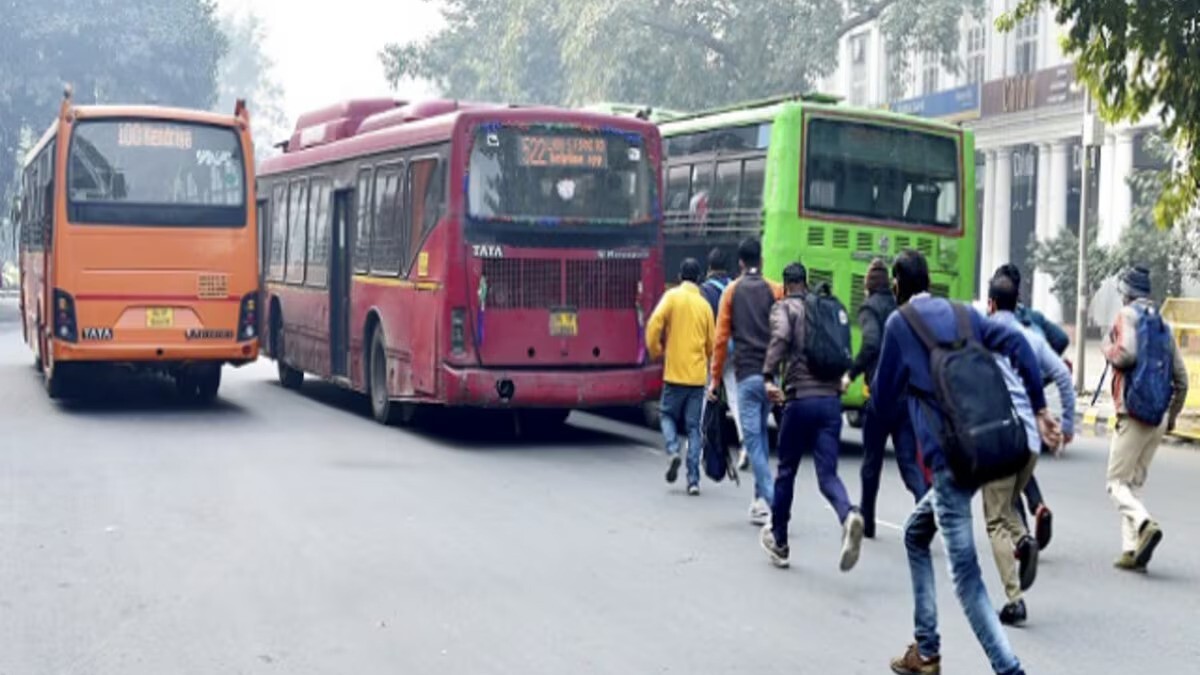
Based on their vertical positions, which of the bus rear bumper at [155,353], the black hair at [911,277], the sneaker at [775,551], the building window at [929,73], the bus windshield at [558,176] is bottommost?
the sneaker at [775,551]

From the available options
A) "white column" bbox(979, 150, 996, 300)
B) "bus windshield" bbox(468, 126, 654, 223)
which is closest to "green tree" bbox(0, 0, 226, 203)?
"white column" bbox(979, 150, 996, 300)

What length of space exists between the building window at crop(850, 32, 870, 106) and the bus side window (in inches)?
1259

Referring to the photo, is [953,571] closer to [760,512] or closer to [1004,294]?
[1004,294]

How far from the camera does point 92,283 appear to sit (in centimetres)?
1725

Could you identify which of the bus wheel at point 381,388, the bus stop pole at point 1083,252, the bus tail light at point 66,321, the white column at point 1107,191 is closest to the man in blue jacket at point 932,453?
the bus wheel at point 381,388

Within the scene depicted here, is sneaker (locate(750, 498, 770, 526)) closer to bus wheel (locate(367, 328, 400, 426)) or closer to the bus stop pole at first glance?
bus wheel (locate(367, 328, 400, 426))

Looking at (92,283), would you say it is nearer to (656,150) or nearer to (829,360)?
(656,150)

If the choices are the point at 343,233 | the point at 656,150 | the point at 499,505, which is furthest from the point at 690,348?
the point at 343,233

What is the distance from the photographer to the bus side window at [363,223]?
17.7 meters

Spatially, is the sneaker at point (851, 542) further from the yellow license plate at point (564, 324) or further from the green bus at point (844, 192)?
the green bus at point (844, 192)

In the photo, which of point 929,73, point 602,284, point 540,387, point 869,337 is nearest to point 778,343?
point 869,337

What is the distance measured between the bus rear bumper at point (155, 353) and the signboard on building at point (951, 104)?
88.0 ft

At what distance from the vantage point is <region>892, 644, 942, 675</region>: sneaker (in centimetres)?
695

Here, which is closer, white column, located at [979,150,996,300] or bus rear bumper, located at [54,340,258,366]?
bus rear bumper, located at [54,340,258,366]
